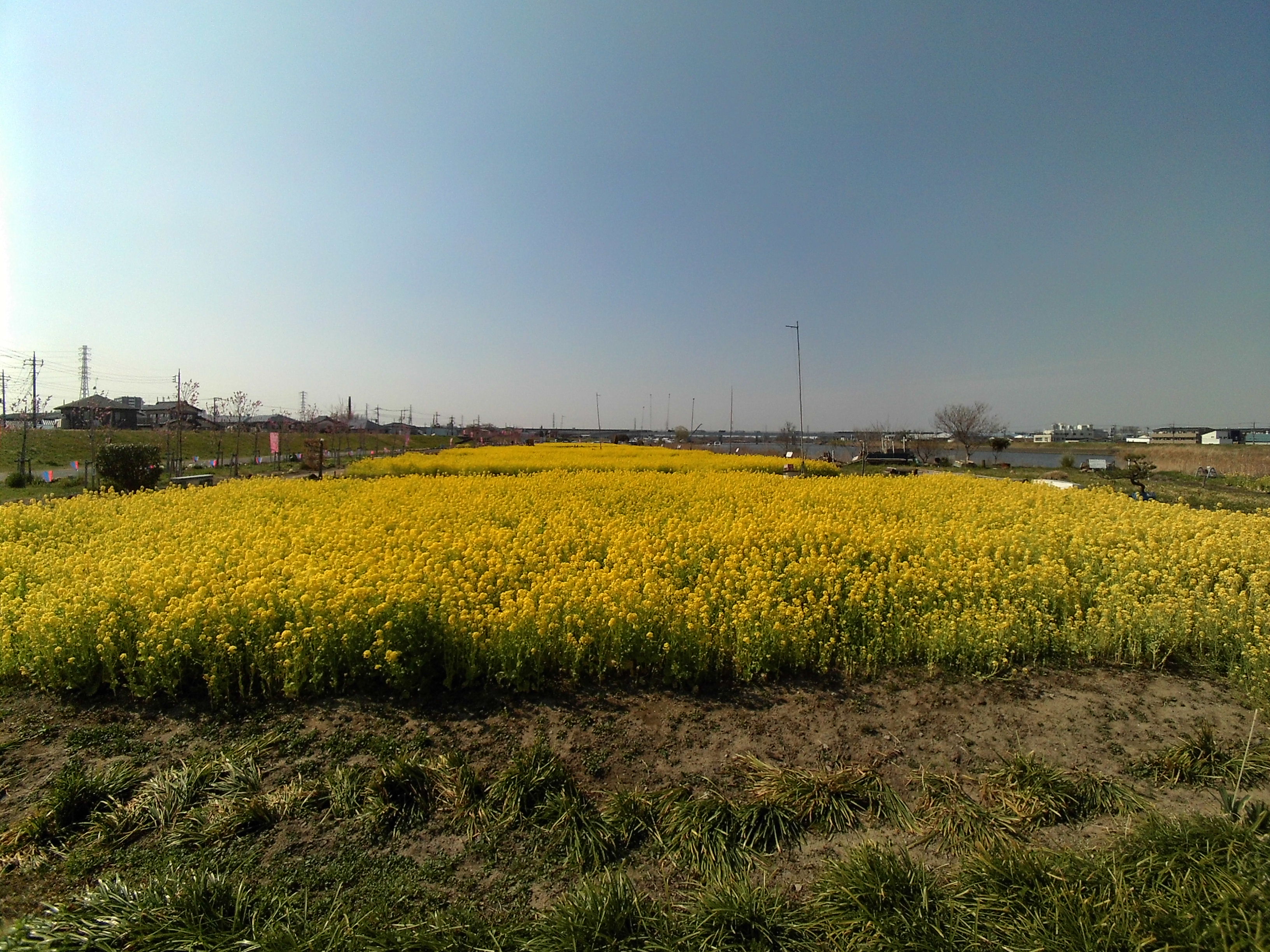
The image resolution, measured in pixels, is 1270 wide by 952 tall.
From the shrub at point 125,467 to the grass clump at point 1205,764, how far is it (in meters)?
19.4

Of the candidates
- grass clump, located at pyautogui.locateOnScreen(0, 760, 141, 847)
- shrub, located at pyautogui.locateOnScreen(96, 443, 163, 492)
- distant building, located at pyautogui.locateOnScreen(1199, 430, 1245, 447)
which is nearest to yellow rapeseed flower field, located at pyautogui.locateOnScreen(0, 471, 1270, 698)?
grass clump, located at pyautogui.locateOnScreen(0, 760, 141, 847)

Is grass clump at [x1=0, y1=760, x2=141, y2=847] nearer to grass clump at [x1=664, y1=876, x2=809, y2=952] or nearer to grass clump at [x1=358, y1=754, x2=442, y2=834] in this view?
grass clump at [x1=358, y1=754, x2=442, y2=834]

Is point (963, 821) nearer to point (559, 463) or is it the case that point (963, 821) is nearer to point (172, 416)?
point (559, 463)

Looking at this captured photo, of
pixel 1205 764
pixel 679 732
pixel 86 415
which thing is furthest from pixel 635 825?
pixel 86 415

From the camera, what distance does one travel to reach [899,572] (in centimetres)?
610

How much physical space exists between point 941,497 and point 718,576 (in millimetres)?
7997

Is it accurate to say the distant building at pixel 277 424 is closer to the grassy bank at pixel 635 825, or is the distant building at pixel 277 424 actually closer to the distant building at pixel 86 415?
the distant building at pixel 86 415

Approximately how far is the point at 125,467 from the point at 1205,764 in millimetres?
20664

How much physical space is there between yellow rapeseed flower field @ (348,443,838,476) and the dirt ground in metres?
13.7

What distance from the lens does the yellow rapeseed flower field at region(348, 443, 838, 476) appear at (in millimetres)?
19625

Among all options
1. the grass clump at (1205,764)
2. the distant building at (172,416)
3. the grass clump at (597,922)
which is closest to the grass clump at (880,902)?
the grass clump at (597,922)

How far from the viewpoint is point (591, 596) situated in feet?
16.0

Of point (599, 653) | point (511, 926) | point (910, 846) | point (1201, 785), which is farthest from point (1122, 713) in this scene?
point (511, 926)

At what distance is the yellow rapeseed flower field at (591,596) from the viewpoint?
4258mm
